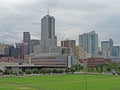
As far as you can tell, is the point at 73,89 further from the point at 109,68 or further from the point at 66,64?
the point at 66,64

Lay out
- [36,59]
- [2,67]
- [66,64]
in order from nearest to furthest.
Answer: [2,67], [66,64], [36,59]

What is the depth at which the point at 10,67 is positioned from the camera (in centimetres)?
13738

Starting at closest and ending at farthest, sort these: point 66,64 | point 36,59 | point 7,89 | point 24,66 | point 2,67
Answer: point 7,89, point 2,67, point 24,66, point 66,64, point 36,59

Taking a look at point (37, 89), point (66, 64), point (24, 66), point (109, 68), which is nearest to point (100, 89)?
point (37, 89)

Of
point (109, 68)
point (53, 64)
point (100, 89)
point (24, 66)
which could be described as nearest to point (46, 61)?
point (53, 64)

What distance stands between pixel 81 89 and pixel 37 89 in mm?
6536

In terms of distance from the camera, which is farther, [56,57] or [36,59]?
[36,59]

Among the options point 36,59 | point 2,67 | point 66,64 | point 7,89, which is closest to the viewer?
point 7,89

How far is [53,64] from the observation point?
177 m

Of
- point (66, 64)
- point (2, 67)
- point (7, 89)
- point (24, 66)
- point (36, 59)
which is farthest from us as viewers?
point (36, 59)

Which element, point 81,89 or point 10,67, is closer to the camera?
point 81,89

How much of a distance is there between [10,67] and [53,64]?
43.4m

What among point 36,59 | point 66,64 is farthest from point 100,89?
point 36,59

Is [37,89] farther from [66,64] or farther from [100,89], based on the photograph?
[66,64]
